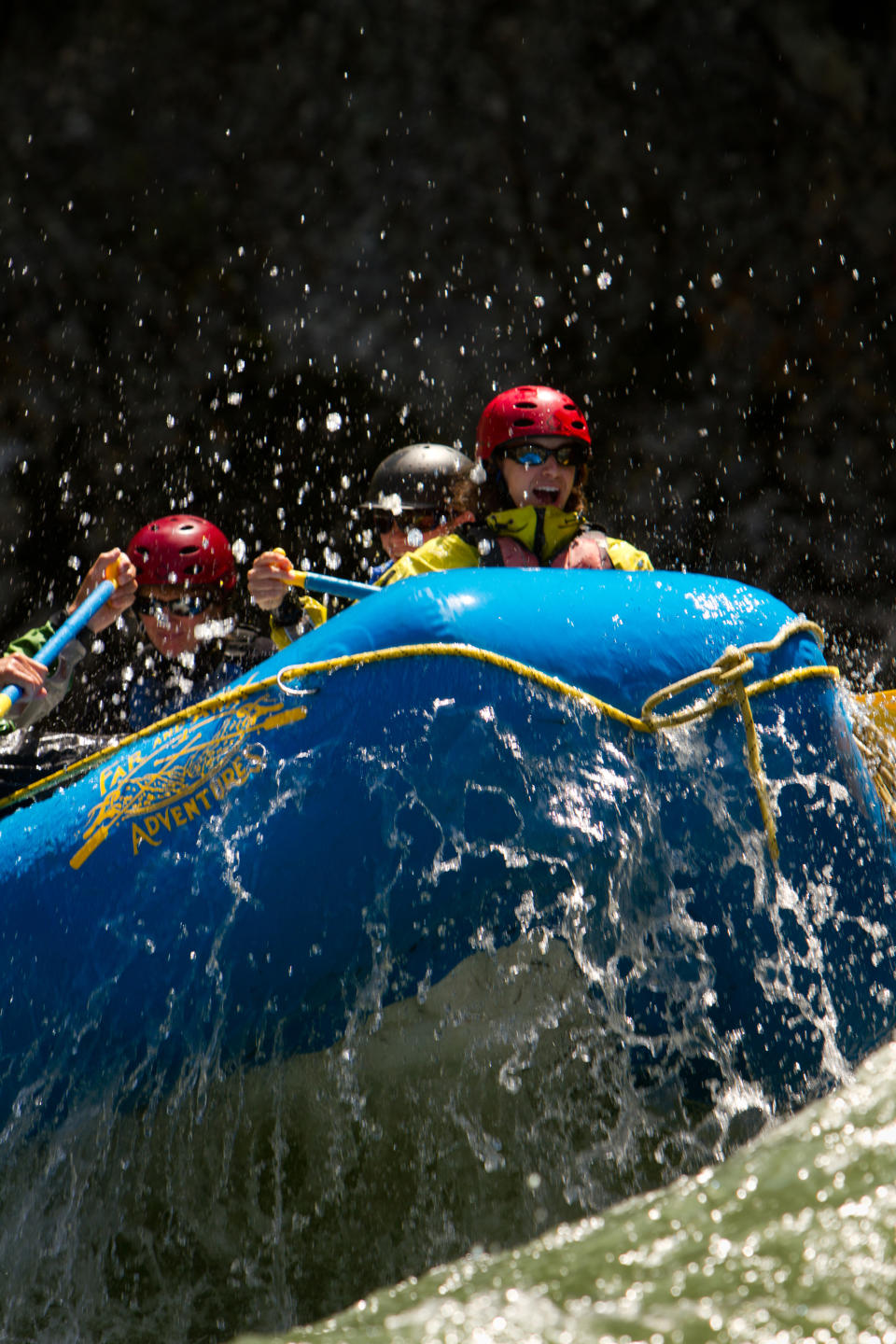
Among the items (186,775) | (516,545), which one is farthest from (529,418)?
(186,775)

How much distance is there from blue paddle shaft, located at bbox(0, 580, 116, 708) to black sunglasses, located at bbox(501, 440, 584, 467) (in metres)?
1.26

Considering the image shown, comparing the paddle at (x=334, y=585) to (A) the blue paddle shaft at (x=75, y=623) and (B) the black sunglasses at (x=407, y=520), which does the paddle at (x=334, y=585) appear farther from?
(B) the black sunglasses at (x=407, y=520)

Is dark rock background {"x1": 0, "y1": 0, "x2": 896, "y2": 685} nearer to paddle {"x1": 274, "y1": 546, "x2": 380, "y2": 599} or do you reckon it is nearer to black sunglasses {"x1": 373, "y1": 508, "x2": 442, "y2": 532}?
black sunglasses {"x1": 373, "y1": 508, "x2": 442, "y2": 532}

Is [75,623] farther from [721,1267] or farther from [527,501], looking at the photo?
[721,1267]

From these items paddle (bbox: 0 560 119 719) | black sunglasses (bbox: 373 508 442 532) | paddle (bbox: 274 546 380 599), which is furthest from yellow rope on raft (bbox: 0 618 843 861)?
black sunglasses (bbox: 373 508 442 532)

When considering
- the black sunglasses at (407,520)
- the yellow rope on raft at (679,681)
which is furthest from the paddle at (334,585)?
the black sunglasses at (407,520)

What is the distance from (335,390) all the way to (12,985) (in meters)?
5.19

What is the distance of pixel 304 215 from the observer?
6457mm

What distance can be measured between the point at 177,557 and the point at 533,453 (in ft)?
3.97

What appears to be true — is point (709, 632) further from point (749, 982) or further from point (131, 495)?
point (131, 495)

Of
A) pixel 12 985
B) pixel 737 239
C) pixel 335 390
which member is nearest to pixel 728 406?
pixel 737 239

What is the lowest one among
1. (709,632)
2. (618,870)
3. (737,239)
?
(618,870)

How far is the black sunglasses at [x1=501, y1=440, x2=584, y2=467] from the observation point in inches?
111

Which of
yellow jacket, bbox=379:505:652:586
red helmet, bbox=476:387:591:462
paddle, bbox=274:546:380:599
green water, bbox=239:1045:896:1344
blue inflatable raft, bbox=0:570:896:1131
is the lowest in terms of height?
green water, bbox=239:1045:896:1344
